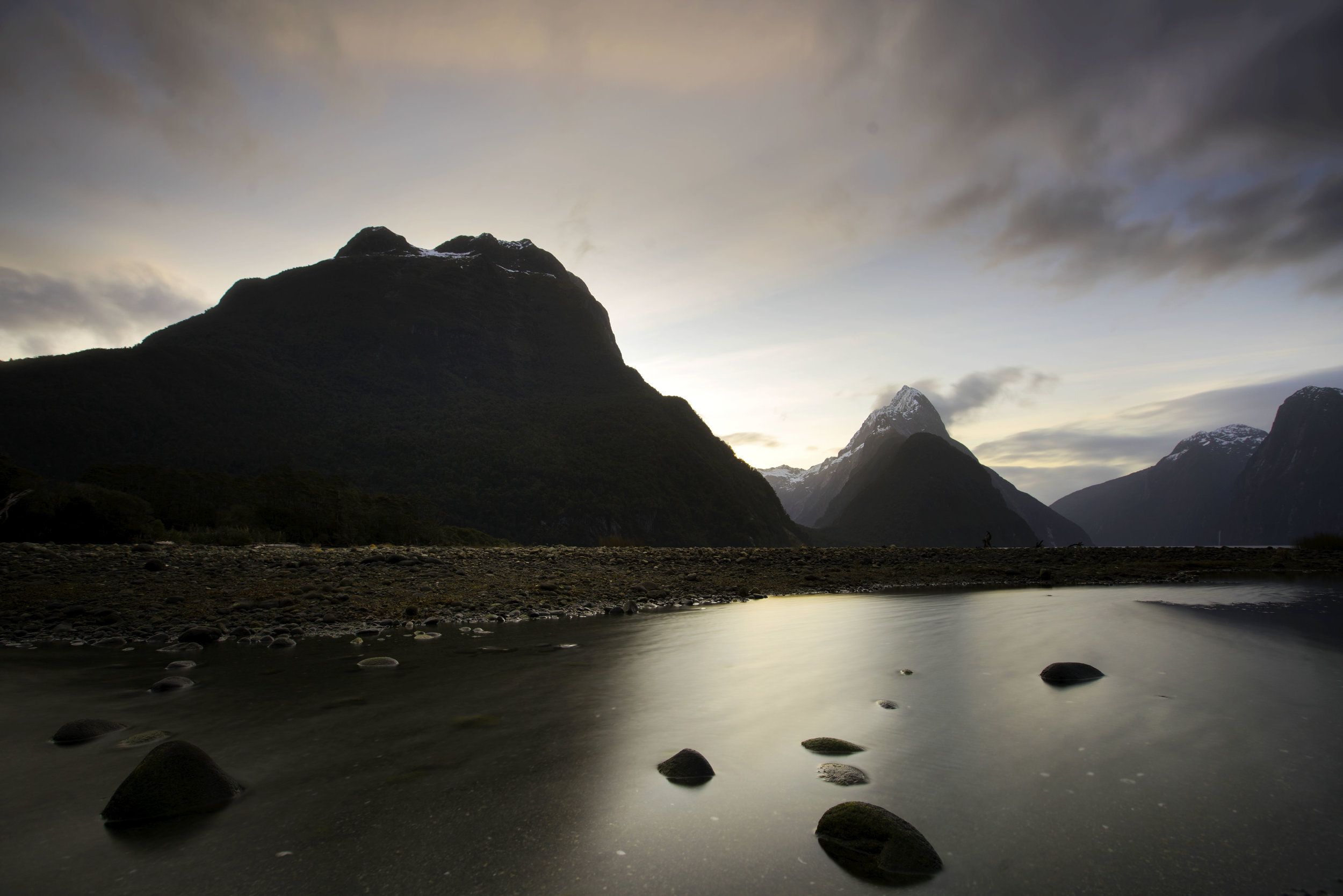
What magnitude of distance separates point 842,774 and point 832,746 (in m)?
0.87

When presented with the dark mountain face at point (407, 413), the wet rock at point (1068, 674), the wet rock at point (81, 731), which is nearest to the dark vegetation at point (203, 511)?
the wet rock at point (81, 731)

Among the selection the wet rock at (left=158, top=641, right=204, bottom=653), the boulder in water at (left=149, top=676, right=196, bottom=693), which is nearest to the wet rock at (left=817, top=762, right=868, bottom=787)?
the boulder in water at (left=149, top=676, right=196, bottom=693)

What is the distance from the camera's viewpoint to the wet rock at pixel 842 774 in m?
6.39

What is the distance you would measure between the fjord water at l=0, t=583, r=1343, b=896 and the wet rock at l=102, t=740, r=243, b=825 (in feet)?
0.62

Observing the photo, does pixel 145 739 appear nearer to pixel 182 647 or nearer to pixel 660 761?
pixel 660 761

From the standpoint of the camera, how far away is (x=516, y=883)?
433cm

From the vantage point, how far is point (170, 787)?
561 centimetres

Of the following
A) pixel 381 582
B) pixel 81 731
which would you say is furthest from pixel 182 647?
pixel 381 582

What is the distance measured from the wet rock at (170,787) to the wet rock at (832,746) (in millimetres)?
6165

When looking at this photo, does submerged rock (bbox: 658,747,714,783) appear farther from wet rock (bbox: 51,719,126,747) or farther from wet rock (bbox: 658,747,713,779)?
wet rock (bbox: 51,719,126,747)

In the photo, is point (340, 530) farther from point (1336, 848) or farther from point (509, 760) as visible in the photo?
point (1336, 848)

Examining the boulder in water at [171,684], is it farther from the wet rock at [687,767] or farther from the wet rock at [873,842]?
the wet rock at [873,842]

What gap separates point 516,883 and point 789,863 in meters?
2.03

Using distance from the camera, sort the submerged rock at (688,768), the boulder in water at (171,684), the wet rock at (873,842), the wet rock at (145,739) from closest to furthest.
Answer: the wet rock at (873,842)
the submerged rock at (688,768)
the wet rock at (145,739)
the boulder in water at (171,684)
